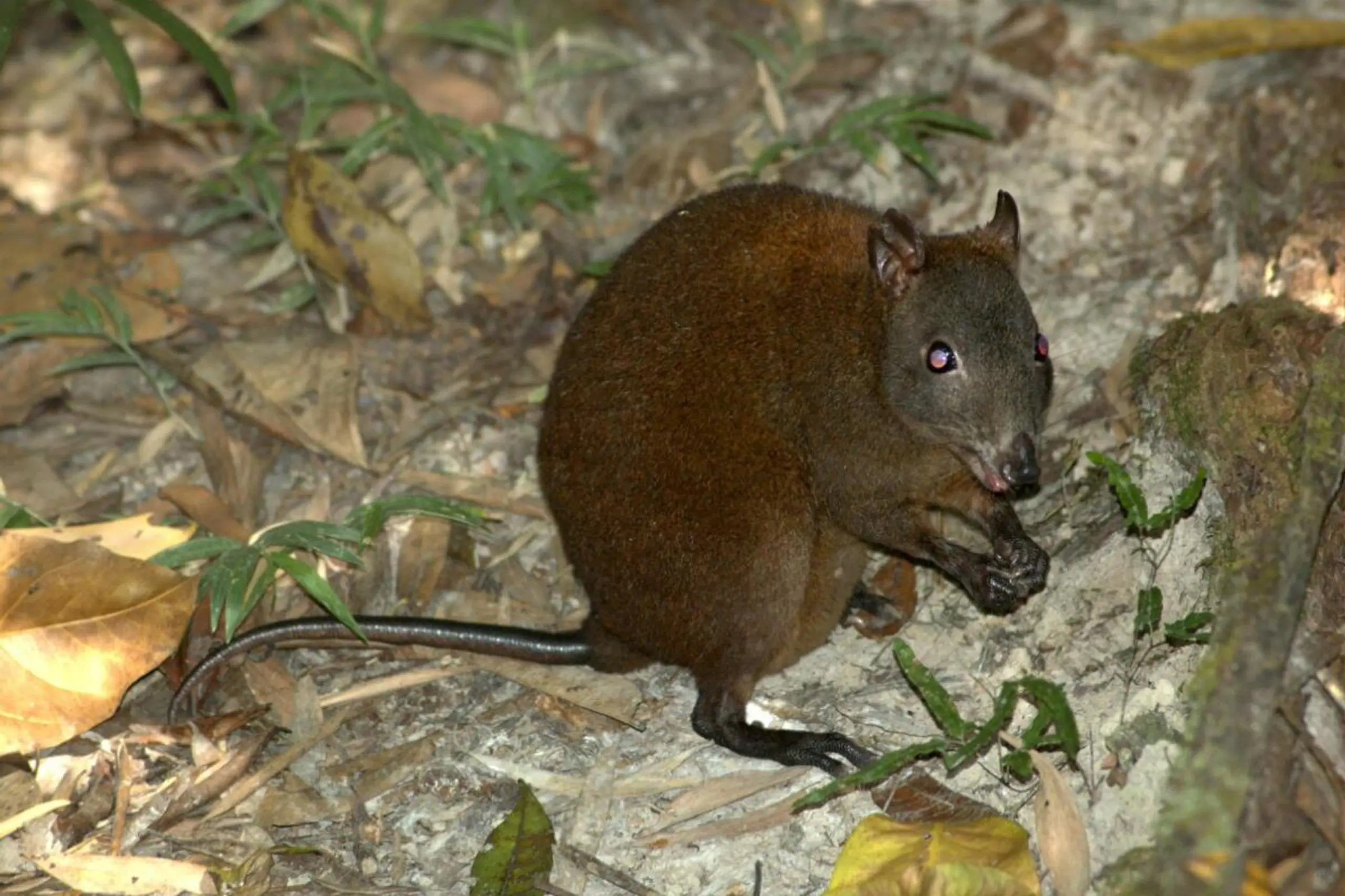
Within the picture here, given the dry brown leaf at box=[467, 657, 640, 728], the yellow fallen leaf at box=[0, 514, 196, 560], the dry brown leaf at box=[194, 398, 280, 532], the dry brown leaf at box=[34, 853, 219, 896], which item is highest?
the dry brown leaf at box=[194, 398, 280, 532]

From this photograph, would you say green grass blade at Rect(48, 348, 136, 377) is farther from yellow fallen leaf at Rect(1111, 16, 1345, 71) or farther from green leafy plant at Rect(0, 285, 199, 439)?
yellow fallen leaf at Rect(1111, 16, 1345, 71)

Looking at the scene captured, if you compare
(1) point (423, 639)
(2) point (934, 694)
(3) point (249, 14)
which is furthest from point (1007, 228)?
(3) point (249, 14)

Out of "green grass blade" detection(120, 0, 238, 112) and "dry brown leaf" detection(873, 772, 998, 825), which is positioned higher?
"green grass blade" detection(120, 0, 238, 112)

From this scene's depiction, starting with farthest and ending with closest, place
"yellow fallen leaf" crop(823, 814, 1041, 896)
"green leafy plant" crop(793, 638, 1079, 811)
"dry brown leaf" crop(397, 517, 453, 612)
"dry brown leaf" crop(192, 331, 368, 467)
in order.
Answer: "dry brown leaf" crop(192, 331, 368, 467) < "dry brown leaf" crop(397, 517, 453, 612) < "green leafy plant" crop(793, 638, 1079, 811) < "yellow fallen leaf" crop(823, 814, 1041, 896)

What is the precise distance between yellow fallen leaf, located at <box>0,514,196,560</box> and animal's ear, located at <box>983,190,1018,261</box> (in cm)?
322

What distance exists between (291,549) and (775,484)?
2.02 metres

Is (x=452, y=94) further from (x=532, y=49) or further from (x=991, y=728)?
(x=991, y=728)

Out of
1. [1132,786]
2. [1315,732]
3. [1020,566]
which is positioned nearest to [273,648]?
[1020,566]

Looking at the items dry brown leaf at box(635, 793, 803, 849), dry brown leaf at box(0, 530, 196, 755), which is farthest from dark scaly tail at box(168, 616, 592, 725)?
dry brown leaf at box(635, 793, 803, 849)

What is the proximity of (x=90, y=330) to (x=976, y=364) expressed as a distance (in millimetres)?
3756

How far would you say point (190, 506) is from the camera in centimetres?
607

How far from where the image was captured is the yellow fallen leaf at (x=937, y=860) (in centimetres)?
419

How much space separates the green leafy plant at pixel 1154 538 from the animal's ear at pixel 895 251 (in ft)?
2.72

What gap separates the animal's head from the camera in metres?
4.84
